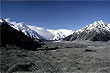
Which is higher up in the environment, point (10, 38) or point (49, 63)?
point (10, 38)

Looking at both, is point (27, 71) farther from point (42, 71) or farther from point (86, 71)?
point (86, 71)

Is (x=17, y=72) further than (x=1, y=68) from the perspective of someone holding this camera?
No

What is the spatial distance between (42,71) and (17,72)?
14.3 feet

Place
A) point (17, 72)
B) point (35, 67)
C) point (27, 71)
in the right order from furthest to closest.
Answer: point (35, 67) < point (27, 71) < point (17, 72)

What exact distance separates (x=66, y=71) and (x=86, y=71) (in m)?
3.63

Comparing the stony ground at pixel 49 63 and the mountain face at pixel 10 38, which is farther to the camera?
the mountain face at pixel 10 38

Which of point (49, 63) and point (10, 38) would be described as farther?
point (10, 38)

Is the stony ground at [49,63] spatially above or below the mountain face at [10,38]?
below

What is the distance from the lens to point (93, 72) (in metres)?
31.6

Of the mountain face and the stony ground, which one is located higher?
the mountain face

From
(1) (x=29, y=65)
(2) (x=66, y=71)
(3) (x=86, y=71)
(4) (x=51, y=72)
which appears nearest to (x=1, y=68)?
(1) (x=29, y=65)

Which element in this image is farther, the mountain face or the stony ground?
the mountain face

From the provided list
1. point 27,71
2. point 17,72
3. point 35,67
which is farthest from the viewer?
point 35,67

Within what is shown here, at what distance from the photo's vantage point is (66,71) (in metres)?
32.6
